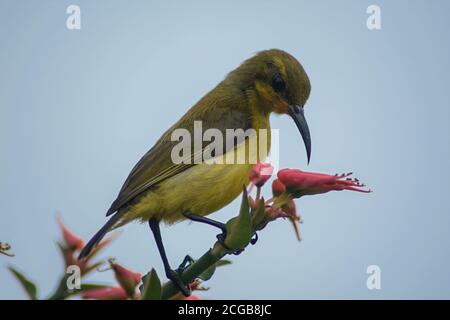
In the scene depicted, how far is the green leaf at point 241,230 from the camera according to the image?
6.05 feet

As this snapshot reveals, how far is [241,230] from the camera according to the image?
6.23 ft

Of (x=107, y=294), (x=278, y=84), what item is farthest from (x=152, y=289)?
(x=278, y=84)

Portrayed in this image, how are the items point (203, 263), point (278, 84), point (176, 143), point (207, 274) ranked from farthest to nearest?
point (278, 84) < point (176, 143) < point (207, 274) < point (203, 263)

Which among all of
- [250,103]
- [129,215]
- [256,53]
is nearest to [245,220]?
[129,215]

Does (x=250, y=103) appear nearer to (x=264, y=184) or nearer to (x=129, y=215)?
(x=129, y=215)

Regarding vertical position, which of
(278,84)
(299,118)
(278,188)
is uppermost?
(278,84)

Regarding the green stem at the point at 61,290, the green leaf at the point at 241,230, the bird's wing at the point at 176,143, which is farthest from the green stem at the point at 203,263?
the bird's wing at the point at 176,143

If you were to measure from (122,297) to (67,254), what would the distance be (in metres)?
0.24

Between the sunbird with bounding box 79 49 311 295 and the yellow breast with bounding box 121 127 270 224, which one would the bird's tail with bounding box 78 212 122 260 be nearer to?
the sunbird with bounding box 79 49 311 295

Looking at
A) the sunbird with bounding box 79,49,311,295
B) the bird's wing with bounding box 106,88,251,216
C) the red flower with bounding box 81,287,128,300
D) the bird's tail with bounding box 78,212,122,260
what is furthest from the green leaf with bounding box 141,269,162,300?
the bird's wing with bounding box 106,88,251,216

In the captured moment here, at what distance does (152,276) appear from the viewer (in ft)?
5.80

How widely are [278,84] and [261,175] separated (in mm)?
2201

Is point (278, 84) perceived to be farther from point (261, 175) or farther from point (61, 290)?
point (61, 290)

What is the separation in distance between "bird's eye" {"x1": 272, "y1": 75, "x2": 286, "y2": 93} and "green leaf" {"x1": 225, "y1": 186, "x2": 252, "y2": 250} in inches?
89.9
